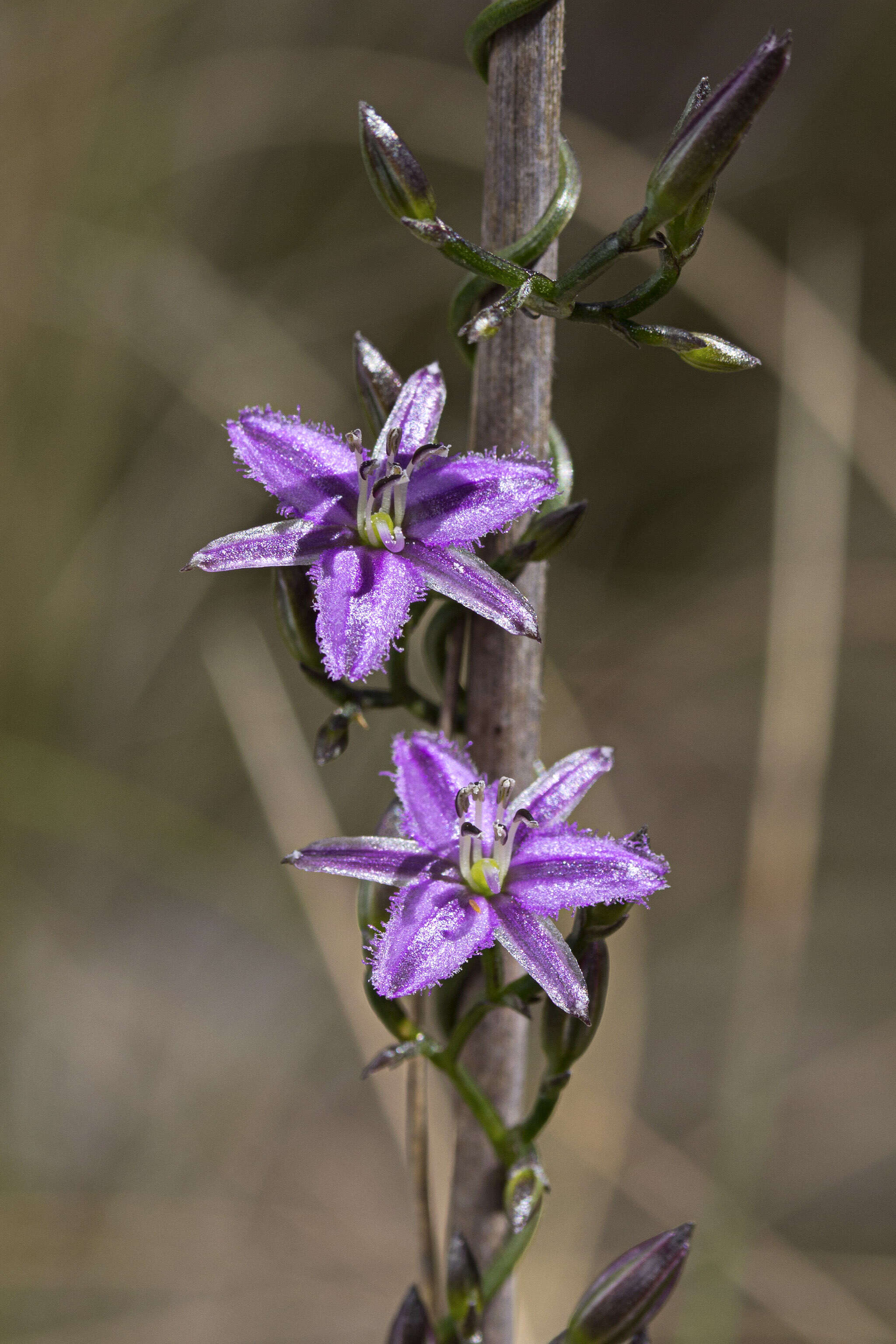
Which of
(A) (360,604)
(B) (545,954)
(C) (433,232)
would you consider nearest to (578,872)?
(B) (545,954)

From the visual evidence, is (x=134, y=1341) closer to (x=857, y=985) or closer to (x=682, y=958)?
(x=682, y=958)

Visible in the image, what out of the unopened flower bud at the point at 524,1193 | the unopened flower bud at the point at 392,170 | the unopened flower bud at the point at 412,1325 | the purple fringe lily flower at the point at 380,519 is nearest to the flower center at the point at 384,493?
the purple fringe lily flower at the point at 380,519

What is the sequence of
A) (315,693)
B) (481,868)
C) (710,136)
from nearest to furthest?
(710,136)
(481,868)
(315,693)

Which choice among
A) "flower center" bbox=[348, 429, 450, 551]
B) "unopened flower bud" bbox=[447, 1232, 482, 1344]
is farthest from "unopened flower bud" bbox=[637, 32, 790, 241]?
"unopened flower bud" bbox=[447, 1232, 482, 1344]

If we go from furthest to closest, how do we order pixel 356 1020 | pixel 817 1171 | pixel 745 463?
1. pixel 745 463
2. pixel 817 1171
3. pixel 356 1020

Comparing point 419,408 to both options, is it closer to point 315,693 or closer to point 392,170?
point 392,170

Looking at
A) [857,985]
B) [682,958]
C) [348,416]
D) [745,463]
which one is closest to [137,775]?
[348,416]
